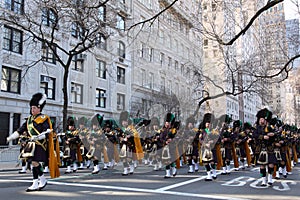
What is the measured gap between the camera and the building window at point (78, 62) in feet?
83.6

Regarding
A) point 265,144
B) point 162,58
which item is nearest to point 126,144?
point 265,144

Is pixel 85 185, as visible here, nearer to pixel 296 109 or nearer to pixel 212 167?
pixel 212 167

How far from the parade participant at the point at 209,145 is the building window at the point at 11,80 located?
14.2 metres

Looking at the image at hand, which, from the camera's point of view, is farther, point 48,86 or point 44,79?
point 48,86

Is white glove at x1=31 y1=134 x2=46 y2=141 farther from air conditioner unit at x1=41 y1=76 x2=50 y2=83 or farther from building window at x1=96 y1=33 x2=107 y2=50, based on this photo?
air conditioner unit at x1=41 y1=76 x2=50 y2=83

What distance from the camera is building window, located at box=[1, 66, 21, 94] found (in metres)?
21.0

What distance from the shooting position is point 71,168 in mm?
13367

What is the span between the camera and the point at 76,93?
86.7ft

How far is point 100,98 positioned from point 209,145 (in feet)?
62.2

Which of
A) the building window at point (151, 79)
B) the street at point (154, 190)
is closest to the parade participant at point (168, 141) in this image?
the street at point (154, 190)

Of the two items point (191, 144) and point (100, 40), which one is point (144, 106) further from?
point (191, 144)

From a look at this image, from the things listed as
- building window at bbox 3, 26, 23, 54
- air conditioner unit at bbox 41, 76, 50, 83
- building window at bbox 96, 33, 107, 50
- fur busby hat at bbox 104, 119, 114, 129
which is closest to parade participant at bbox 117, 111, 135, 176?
fur busby hat at bbox 104, 119, 114, 129

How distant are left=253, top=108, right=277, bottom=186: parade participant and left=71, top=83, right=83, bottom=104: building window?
18259 millimetres

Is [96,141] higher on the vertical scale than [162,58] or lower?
lower
